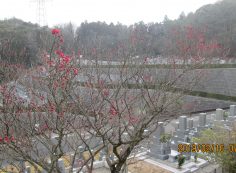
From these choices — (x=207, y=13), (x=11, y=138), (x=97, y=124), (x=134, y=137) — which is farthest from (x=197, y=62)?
(x=207, y=13)

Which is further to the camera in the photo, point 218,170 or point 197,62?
point 197,62

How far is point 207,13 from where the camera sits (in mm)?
27719

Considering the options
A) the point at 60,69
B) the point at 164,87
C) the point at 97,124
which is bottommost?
the point at 97,124

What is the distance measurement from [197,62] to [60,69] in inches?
234

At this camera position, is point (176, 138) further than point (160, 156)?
Yes

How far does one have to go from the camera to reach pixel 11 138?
367 centimetres

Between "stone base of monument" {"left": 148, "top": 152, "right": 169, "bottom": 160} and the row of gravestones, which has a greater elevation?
the row of gravestones

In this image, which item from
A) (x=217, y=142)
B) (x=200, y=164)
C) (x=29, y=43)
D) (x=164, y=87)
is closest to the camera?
(x=164, y=87)

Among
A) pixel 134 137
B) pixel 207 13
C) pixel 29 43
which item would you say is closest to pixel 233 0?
pixel 207 13

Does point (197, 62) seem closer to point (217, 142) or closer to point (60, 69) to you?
point (217, 142)

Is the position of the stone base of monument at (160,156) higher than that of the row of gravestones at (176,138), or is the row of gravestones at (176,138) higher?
the row of gravestones at (176,138)

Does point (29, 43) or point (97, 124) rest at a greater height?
point (29, 43)

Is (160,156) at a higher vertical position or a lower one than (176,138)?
lower

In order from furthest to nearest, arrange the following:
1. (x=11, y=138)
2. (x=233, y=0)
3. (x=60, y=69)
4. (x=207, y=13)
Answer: (x=233, y=0) < (x=207, y=13) < (x=11, y=138) < (x=60, y=69)
